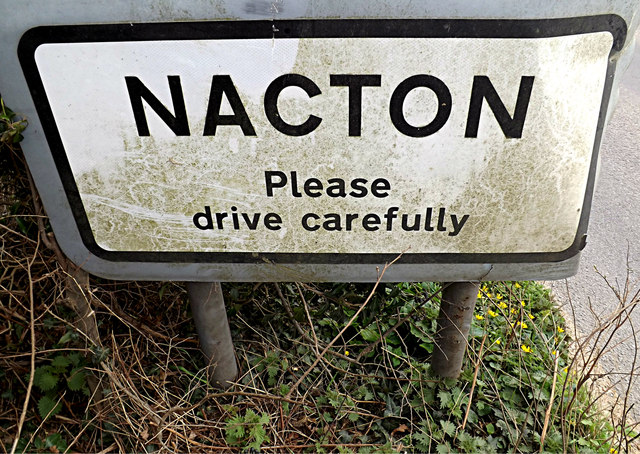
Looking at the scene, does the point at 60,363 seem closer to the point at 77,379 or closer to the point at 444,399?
the point at 77,379

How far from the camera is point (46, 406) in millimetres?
1798

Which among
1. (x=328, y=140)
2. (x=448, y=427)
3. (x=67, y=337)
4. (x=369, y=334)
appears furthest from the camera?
(x=369, y=334)

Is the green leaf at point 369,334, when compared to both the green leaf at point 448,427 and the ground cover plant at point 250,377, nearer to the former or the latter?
the ground cover plant at point 250,377

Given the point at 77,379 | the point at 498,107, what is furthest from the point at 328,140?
the point at 77,379

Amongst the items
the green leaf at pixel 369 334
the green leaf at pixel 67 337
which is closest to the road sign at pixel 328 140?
the green leaf at pixel 67 337

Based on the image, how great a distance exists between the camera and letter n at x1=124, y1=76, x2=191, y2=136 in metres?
1.30

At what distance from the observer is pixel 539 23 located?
1.20 m

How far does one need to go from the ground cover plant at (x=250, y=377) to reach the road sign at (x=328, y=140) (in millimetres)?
228

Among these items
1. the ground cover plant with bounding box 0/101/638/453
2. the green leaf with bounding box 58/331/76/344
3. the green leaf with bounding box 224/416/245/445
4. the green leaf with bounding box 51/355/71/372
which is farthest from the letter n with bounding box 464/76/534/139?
the green leaf with bounding box 51/355/71/372

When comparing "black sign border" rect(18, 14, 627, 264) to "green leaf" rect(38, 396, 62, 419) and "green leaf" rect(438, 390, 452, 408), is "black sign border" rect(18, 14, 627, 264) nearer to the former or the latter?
"green leaf" rect(38, 396, 62, 419)

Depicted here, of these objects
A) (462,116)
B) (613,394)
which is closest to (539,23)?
(462,116)

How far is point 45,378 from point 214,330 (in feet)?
2.05

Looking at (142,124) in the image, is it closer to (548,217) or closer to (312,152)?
(312,152)

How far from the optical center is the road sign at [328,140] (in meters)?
1.24
